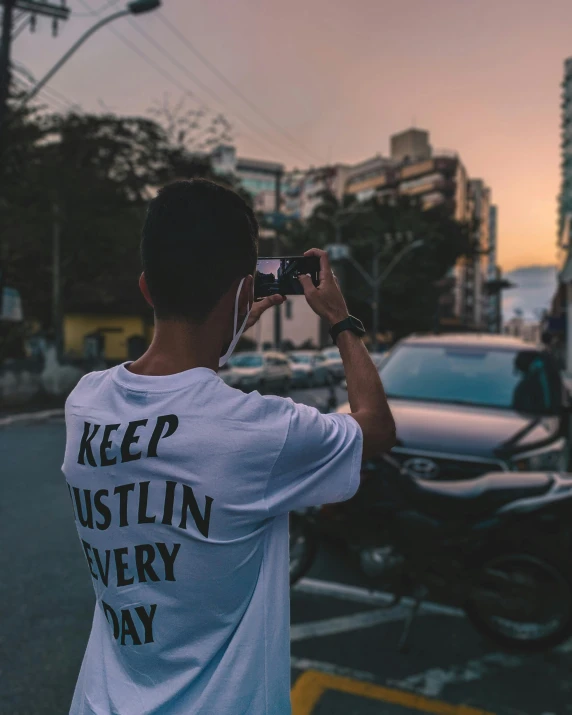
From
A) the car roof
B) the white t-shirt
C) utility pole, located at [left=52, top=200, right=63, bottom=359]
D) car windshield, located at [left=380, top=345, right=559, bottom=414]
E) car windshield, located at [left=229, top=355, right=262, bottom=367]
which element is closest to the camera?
the white t-shirt

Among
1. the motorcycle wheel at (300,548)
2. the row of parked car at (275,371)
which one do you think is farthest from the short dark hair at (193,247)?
the row of parked car at (275,371)

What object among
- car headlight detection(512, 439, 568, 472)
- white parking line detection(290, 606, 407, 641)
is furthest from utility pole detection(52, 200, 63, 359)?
white parking line detection(290, 606, 407, 641)

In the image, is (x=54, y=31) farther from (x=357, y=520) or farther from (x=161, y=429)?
(x=161, y=429)

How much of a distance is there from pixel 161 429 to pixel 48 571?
15.0 feet

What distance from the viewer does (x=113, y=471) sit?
52.7 inches

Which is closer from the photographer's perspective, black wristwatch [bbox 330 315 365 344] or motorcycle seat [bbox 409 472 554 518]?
black wristwatch [bbox 330 315 365 344]

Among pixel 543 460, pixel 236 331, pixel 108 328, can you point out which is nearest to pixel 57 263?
pixel 108 328

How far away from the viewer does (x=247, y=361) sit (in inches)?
1034

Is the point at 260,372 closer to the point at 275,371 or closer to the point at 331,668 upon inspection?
the point at 275,371

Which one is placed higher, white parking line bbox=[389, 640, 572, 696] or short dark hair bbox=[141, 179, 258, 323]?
short dark hair bbox=[141, 179, 258, 323]

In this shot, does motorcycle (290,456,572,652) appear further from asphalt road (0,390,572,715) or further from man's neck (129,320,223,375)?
man's neck (129,320,223,375)

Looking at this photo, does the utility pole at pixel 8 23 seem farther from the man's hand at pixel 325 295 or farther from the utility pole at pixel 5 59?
the man's hand at pixel 325 295

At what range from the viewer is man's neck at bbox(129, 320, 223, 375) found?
1.37m

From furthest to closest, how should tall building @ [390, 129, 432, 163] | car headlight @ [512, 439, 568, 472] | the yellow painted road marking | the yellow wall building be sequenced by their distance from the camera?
tall building @ [390, 129, 432, 163], the yellow wall building, car headlight @ [512, 439, 568, 472], the yellow painted road marking
